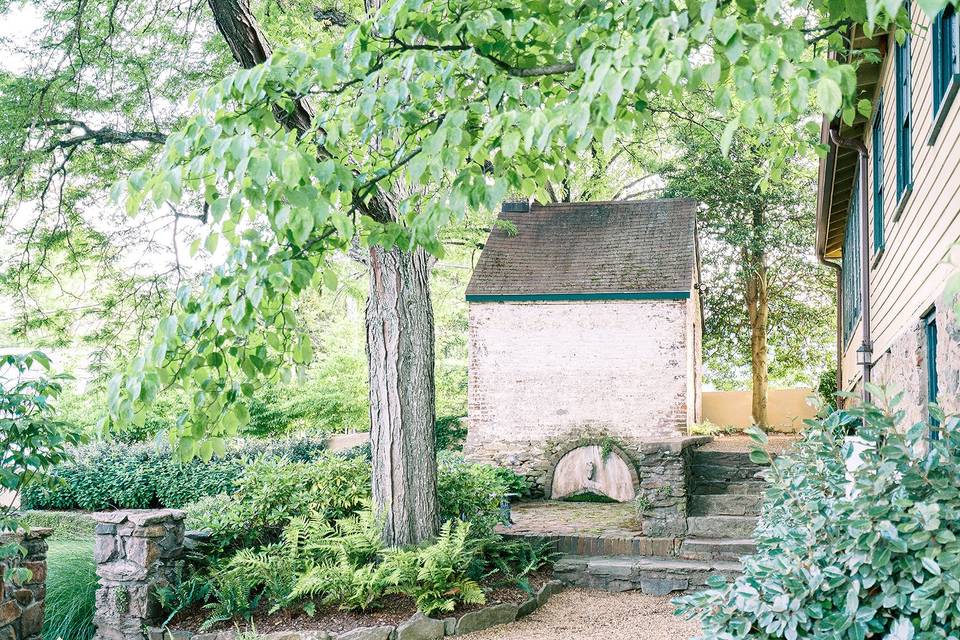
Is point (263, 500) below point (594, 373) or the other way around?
below

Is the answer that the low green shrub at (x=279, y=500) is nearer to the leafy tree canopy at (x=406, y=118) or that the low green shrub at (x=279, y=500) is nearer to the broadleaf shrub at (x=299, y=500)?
the broadleaf shrub at (x=299, y=500)

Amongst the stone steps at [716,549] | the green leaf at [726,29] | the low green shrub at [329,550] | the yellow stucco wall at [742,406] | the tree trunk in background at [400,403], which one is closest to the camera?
the green leaf at [726,29]

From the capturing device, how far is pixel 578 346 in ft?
54.4

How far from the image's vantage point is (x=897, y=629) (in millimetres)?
2875

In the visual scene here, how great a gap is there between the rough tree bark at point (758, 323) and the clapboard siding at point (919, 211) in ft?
51.8

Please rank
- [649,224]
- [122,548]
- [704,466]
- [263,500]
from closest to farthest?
[122,548] < [263,500] < [704,466] < [649,224]

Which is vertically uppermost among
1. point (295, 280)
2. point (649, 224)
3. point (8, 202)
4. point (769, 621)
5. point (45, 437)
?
point (649, 224)

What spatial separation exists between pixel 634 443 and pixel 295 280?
38.6 ft

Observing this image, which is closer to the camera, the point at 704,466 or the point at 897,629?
the point at 897,629

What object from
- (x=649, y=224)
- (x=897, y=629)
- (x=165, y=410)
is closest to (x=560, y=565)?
(x=897, y=629)

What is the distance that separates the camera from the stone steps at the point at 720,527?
9750mm

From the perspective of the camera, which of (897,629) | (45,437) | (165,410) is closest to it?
(897,629)

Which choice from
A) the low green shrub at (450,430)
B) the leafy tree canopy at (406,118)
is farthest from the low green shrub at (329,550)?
the low green shrub at (450,430)

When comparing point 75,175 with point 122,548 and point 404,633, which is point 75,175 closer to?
point 122,548
